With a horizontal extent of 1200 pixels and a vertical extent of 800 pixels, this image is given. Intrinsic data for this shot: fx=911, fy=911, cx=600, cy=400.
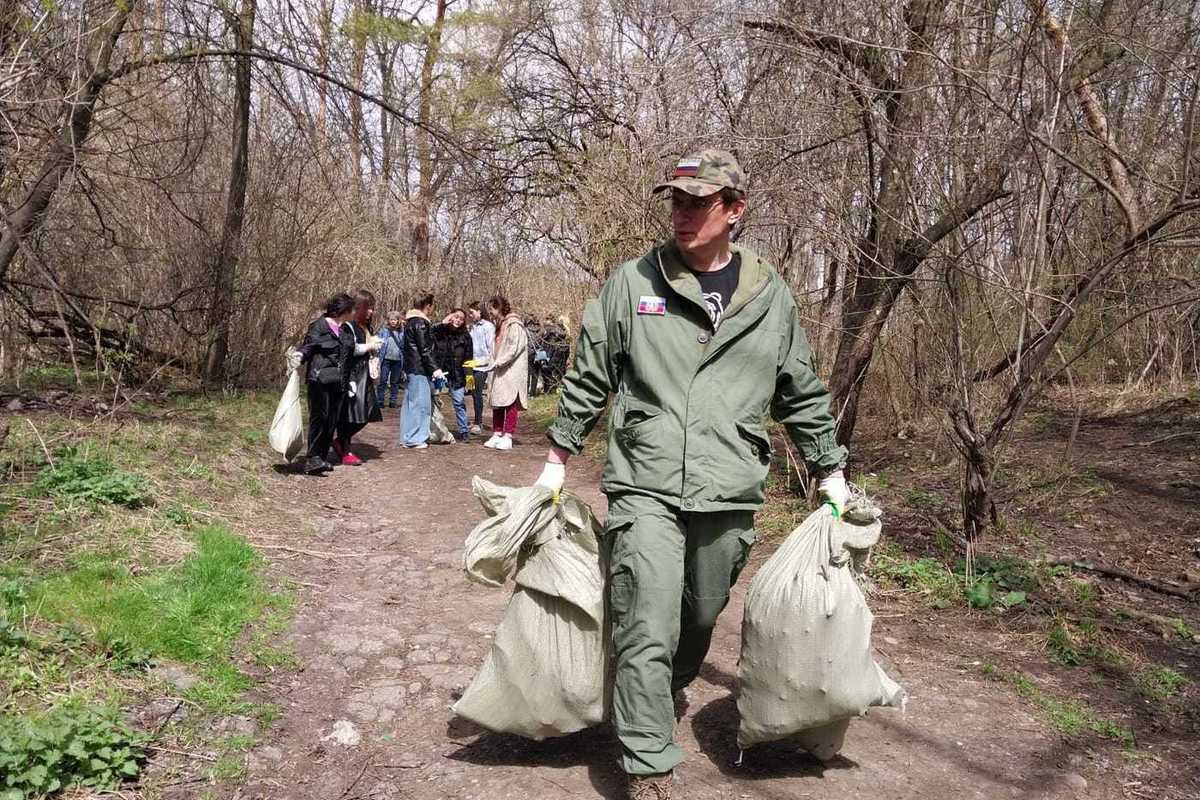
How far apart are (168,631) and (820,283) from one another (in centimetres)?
592

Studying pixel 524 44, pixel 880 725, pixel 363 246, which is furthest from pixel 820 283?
pixel 363 246

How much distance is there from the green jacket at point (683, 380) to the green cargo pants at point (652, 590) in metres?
0.09

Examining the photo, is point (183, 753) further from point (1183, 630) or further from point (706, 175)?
point (1183, 630)

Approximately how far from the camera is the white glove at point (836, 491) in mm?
3033

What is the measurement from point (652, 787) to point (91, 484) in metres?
4.19

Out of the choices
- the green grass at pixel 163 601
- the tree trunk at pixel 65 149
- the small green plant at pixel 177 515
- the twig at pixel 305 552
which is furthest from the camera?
the tree trunk at pixel 65 149

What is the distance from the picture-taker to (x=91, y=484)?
5.37 meters

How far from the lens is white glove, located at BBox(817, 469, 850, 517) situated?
3.03 metres

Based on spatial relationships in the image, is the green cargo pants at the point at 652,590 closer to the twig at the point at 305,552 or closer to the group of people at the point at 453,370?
the twig at the point at 305,552

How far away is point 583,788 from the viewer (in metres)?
2.91

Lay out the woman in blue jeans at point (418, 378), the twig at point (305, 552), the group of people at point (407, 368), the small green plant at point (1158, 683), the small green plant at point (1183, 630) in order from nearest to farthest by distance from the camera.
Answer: the small green plant at point (1158, 683) < the small green plant at point (1183, 630) < the twig at point (305, 552) < the group of people at point (407, 368) < the woman in blue jeans at point (418, 378)

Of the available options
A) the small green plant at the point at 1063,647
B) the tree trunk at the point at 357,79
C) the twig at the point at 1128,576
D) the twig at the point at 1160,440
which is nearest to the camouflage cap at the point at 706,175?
the small green plant at the point at 1063,647

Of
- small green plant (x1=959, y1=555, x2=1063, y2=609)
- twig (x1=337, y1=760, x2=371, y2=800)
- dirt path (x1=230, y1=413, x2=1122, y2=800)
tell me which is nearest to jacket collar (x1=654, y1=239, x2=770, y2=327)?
dirt path (x1=230, y1=413, x2=1122, y2=800)

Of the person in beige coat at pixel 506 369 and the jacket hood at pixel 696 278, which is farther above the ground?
the jacket hood at pixel 696 278
